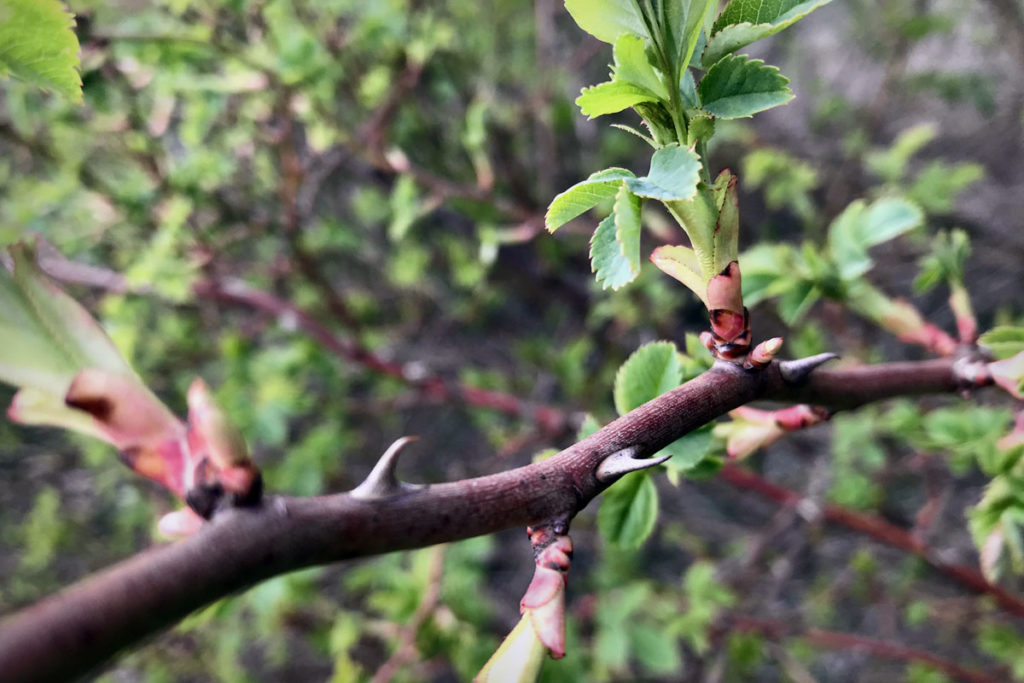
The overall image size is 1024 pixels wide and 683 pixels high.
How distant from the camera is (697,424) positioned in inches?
13.7

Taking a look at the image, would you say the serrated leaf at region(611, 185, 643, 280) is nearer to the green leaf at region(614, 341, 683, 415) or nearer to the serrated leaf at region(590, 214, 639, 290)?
the serrated leaf at region(590, 214, 639, 290)

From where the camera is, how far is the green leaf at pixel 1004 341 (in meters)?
0.49

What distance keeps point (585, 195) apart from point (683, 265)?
0.28 feet

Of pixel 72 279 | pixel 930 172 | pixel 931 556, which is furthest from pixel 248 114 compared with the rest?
pixel 931 556

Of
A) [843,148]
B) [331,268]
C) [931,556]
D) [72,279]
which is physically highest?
[72,279]

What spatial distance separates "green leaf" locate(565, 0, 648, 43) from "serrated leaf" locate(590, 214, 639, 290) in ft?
0.32

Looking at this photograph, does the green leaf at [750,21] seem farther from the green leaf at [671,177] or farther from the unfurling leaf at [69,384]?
the unfurling leaf at [69,384]

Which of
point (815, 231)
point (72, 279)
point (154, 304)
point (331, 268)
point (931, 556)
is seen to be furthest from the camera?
point (331, 268)

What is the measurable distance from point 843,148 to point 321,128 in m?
1.41

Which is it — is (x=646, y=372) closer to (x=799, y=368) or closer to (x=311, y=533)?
(x=799, y=368)

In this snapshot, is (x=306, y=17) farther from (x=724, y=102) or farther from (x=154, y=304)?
(x=724, y=102)

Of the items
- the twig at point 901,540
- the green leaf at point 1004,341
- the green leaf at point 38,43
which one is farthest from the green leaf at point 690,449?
the twig at point 901,540

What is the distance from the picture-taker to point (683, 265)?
0.40 metres

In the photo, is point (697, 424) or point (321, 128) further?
point (321, 128)
